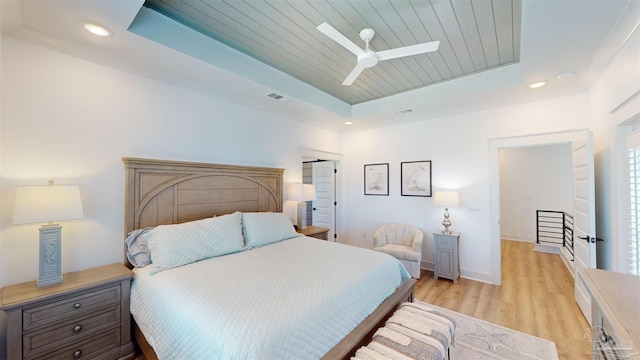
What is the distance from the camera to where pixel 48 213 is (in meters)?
1.73

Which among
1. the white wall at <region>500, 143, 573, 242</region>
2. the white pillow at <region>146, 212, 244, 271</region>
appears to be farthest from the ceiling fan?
the white wall at <region>500, 143, 573, 242</region>

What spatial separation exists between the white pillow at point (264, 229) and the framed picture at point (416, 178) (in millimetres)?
2313

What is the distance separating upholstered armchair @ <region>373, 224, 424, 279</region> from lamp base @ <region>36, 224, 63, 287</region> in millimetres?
3496

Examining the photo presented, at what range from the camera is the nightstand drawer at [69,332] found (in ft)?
5.19

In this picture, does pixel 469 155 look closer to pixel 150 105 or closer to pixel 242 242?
pixel 242 242

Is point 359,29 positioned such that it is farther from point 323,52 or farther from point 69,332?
point 69,332

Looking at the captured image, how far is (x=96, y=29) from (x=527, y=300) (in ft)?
16.5

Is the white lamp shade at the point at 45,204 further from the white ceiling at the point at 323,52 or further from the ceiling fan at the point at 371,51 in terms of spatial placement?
the ceiling fan at the point at 371,51

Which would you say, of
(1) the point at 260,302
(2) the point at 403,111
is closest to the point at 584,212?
(2) the point at 403,111

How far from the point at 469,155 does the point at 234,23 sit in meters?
3.57

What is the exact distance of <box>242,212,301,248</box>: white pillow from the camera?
264cm

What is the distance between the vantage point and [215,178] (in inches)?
117

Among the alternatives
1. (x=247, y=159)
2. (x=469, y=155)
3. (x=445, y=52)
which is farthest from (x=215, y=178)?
(x=469, y=155)

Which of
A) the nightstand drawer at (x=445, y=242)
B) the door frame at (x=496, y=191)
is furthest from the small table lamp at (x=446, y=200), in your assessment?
the door frame at (x=496, y=191)
